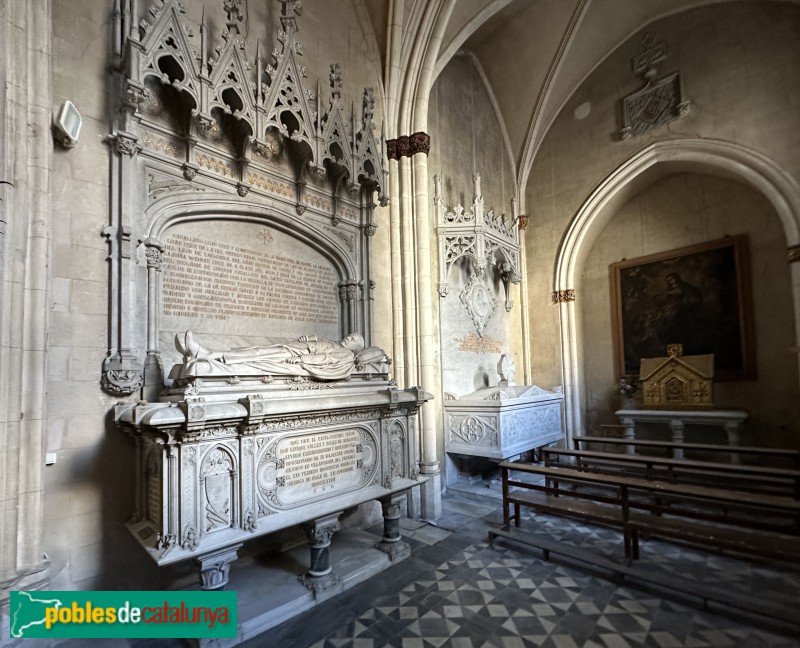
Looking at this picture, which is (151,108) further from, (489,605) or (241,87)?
(489,605)

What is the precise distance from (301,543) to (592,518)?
2.60 meters

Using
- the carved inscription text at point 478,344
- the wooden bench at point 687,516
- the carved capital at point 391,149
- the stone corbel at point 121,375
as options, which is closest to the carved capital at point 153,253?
the stone corbel at point 121,375

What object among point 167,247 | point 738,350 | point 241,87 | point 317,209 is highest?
point 241,87

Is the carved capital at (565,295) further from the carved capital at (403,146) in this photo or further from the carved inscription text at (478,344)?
the carved capital at (403,146)

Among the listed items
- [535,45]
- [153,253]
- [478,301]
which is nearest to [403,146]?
[478,301]

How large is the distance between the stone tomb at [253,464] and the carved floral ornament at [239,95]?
2012 mm

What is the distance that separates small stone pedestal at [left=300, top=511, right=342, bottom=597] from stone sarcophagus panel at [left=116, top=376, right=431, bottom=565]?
101 millimetres

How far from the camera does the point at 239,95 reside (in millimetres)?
3580

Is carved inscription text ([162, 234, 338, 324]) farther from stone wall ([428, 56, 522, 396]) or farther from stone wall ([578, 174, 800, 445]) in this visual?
stone wall ([578, 174, 800, 445])

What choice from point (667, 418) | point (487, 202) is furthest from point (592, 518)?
point (487, 202)

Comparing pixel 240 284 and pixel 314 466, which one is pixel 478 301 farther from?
pixel 314 466

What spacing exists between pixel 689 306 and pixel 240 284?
279 inches

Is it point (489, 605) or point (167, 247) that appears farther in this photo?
point (167, 247)

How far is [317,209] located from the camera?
4.61 m
